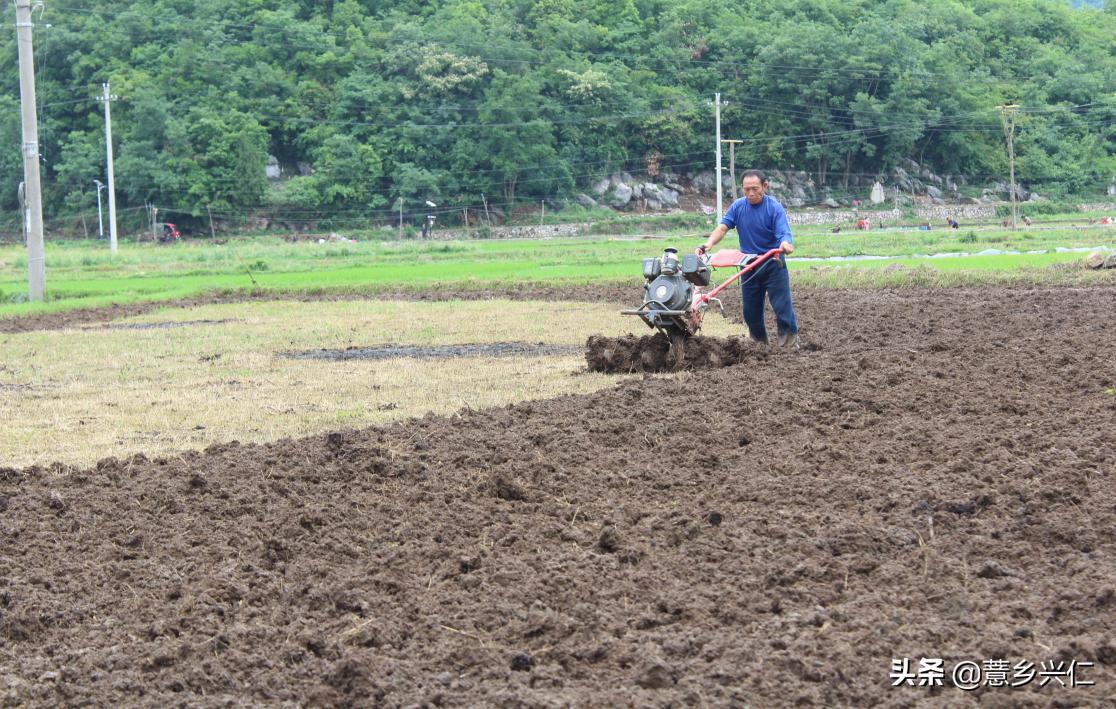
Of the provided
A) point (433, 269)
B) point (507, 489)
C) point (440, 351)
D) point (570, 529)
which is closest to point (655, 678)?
point (570, 529)

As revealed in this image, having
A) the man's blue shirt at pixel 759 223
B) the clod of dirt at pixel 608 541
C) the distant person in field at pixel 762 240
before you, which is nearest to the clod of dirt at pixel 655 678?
the clod of dirt at pixel 608 541

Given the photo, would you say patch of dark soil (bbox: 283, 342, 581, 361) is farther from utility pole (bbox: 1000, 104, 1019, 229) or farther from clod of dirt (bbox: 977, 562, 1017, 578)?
utility pole (bbox: 1000, 104, 1019, 229)

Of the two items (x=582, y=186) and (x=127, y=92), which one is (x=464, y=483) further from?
(x=127, y=92)

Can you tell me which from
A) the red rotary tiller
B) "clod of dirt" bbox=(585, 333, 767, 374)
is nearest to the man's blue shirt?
the red rotary tiller

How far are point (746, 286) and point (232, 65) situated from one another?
8599cm

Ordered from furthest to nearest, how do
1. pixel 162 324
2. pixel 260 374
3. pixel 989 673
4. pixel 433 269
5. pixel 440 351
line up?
pixel 433 269
pixel 162 324
pixel 440 351
pixel 260 374
pixel 989 673

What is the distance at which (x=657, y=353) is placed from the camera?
1330 cm

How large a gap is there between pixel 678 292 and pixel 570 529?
20.1 feet

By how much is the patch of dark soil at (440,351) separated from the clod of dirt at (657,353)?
222 cm

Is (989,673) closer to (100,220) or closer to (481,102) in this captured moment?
(481,102)

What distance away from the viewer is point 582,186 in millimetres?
89562

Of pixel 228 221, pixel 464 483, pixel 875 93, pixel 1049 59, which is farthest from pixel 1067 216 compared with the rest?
pixel 464 483

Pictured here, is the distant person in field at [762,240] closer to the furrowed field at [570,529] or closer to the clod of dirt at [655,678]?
the furrowed field at [570,529]

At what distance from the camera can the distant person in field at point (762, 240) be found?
13.4 meters
